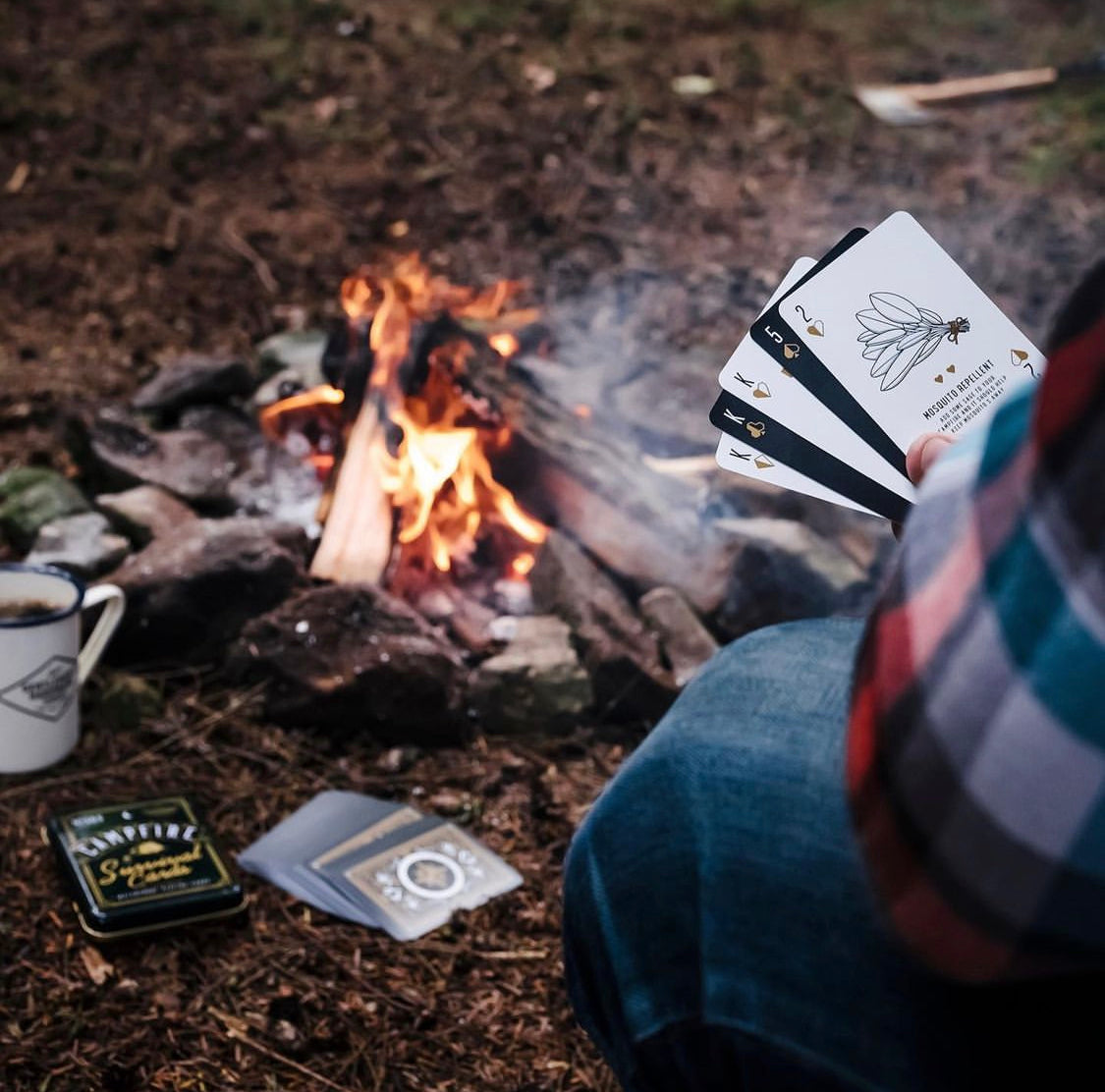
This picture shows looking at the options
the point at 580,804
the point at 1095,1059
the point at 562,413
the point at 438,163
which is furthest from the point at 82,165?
the point at 1095,1059

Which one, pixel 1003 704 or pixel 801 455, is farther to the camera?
pixel 801 455

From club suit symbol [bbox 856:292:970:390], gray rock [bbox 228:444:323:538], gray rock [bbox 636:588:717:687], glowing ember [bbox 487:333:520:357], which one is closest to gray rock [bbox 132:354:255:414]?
gray rock [bbox 228:444:323:538]

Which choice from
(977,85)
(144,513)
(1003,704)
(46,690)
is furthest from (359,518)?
(977,85)

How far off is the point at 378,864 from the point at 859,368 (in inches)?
44.7

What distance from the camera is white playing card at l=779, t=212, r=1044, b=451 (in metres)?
1.61

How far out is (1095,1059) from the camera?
1041 millimetres

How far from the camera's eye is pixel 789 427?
5.34ft

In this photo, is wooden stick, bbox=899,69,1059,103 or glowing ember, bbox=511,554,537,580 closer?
glowing ember, bbox=511,554,537,580

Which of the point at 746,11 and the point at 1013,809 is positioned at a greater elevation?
the point at 1013,809

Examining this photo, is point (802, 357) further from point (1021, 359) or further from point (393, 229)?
point (393, 229)

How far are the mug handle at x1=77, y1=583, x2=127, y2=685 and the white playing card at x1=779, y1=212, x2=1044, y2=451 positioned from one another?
1419 millimetres

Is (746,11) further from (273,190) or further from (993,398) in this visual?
(993,398)

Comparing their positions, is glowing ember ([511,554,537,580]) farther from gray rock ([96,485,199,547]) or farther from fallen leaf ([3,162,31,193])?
fallen leaf ([3,162,31,193])

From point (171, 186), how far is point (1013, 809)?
14.2 feet
